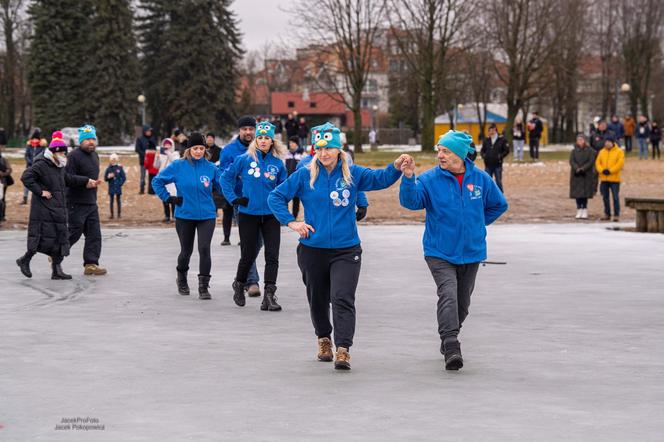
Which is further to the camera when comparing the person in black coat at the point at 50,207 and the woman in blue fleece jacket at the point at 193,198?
the person in black coat at the point at 50,207

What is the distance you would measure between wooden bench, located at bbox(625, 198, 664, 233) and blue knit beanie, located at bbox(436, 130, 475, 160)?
1250 centimetres

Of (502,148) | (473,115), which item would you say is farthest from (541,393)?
(473,115)

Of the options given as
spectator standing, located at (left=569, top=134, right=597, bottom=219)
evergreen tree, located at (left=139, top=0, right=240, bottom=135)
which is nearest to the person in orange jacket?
spectator standing, located at (left=569, top=134, right=597, bottom=219)

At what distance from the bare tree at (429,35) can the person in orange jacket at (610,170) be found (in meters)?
36.8

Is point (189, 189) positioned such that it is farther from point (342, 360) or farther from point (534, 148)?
point (534, 148)

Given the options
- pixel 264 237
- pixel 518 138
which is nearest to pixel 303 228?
pixel 264 237

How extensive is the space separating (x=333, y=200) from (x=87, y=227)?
256 inches

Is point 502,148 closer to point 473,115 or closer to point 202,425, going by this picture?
point 202,425

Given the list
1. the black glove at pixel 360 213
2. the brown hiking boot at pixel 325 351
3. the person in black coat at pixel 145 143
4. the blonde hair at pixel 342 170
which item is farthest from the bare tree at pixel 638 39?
the brown hiking boot at pixel 325 351

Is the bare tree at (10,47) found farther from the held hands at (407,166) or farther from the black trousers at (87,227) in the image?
the held hands at (407,166)

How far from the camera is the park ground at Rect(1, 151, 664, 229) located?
79.0ft

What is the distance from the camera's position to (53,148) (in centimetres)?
1390

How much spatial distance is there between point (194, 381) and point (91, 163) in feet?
22.8

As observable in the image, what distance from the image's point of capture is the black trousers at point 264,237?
11570mm
